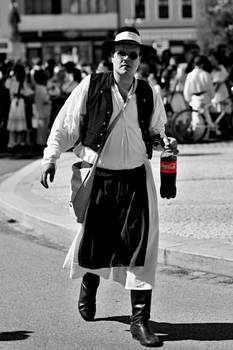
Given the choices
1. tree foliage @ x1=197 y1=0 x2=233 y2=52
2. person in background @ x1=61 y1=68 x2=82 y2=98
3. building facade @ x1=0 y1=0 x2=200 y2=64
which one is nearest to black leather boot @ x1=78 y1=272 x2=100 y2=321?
person in background @ x1=61 y1=68 x2=82 y2=98

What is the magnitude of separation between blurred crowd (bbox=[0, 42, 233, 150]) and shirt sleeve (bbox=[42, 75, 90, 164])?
1241 cm

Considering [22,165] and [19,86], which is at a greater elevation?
[19,86]

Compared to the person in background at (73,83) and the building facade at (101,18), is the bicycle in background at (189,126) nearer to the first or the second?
the person in background at (73,83)

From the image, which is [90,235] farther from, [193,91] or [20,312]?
[193,91]

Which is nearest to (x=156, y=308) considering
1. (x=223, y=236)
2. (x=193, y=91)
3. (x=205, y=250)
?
(x=205, y=250)

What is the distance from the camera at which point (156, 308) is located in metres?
6.62

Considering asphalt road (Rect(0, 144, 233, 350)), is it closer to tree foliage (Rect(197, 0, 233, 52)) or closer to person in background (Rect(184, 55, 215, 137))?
person in background (Rect(184, 55, 215, 137))

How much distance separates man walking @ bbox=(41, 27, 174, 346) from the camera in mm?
5883

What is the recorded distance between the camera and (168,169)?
6070mm

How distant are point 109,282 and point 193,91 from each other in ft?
37.8

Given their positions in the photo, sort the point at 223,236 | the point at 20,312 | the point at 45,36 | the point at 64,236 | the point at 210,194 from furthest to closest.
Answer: the point at 45,36 → the point at 210,194 → the point at 64,236 → the point at 223,236 → the point at 20,312

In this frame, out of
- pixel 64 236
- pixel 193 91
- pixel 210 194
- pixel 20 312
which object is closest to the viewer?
pixel 20 312

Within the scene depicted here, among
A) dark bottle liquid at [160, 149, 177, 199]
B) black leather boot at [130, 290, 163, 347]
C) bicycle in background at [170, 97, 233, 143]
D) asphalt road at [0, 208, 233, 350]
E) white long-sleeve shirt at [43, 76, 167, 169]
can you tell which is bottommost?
bicycle in background at [170, 97, 233, 143]

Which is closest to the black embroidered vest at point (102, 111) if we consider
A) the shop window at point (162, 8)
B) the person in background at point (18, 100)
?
the person in background at point (18, 100)
